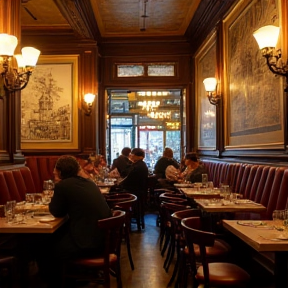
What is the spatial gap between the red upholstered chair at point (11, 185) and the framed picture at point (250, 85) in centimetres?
335

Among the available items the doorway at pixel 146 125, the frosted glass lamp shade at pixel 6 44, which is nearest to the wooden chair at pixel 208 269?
the frosted glass lamp shade at pixel 6 44

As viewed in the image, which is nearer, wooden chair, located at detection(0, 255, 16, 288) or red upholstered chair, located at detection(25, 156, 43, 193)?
wooden chair, located at detection(0, 255, 16, 288)

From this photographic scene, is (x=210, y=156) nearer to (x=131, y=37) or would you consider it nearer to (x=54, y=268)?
(x=131, y=37)

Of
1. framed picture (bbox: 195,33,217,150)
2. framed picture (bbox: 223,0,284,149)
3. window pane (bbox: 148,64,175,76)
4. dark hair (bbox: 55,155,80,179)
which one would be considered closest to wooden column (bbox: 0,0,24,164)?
dark hair (bbox: 55,155,80,179)

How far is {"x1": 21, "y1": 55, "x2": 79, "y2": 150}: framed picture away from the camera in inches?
394

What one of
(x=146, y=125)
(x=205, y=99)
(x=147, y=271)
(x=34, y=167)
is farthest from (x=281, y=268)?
(x=146, y=125)

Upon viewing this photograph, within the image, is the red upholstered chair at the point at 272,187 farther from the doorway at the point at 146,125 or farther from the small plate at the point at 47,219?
the doorway at the point at 146,125

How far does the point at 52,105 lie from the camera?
10.0 metres

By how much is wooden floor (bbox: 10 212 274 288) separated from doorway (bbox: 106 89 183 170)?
10.5 metres

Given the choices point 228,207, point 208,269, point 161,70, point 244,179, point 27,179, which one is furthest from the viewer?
point 161,70

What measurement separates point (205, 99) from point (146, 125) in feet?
28.1

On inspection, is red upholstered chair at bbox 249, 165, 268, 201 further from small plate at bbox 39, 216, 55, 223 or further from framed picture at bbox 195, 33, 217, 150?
framed picture at bbox 195, 33, 217, 150

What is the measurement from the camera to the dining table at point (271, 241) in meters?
2.45

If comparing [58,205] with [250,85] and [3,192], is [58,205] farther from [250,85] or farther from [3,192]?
[250,85]
